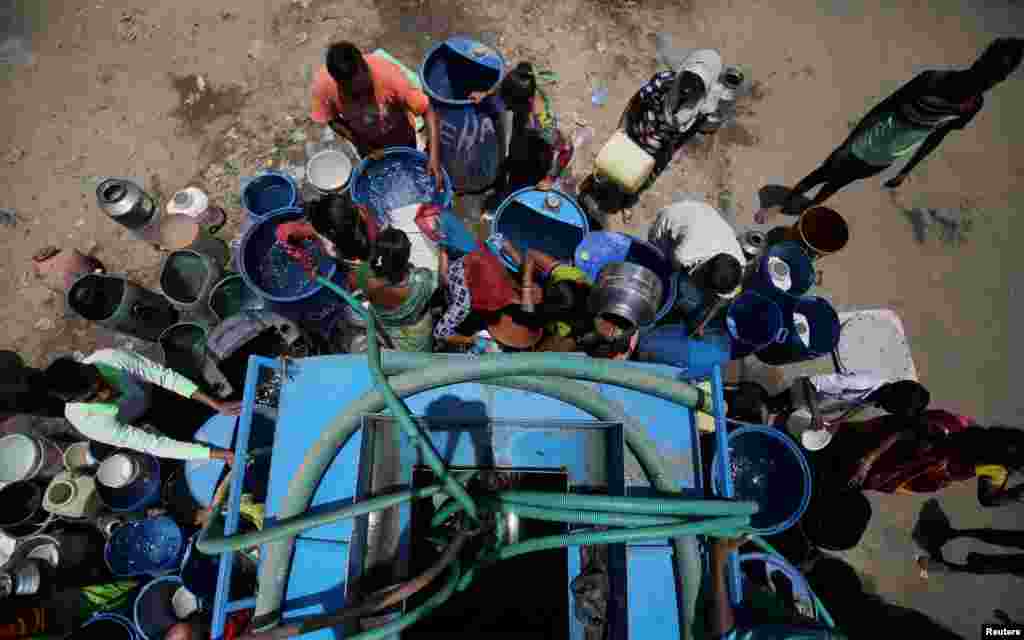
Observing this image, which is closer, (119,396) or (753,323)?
(119,396)

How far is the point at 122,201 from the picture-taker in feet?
16.6

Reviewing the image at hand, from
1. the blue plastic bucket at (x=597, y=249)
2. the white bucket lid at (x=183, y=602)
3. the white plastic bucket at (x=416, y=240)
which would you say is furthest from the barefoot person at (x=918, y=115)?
the white bucket lid at (x=183, y=602)

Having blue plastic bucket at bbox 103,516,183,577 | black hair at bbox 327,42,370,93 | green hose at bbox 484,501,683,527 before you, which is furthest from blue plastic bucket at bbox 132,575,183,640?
black hair at bbox 327,42,370,93

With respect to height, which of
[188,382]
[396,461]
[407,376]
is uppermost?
[188,382]

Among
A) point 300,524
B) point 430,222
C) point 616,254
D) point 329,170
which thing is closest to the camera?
point 300,524

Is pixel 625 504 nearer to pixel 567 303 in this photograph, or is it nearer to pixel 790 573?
pixel 567 303

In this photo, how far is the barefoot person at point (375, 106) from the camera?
4750 mm

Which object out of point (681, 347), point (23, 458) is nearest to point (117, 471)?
point (23, 458)

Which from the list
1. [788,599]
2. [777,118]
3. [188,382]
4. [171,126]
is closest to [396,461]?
[188,382]

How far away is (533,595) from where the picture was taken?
3.46 meters

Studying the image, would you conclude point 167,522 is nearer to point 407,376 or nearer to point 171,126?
point 407,376

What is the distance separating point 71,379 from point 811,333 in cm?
669

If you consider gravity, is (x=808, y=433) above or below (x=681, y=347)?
below

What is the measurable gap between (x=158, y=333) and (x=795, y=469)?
643cm
